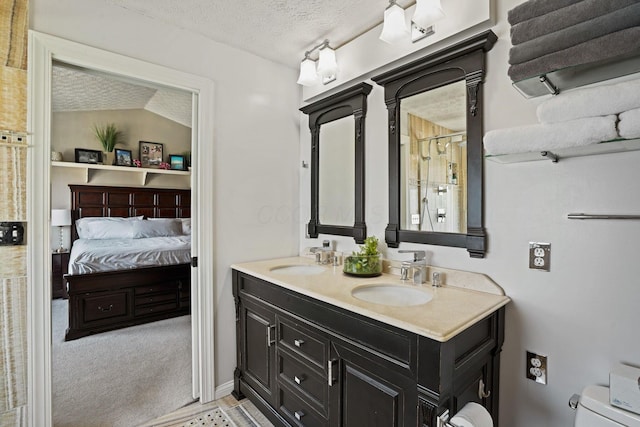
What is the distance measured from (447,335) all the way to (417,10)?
4.82 ft

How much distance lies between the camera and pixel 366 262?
70.4 inches

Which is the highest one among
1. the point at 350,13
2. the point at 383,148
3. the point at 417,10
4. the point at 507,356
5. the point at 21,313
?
the point at 350,13

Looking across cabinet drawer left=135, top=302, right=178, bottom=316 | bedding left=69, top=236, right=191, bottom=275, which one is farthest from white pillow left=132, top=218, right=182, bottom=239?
cabinet drawer left=135, top=302, right=178, bottom=316

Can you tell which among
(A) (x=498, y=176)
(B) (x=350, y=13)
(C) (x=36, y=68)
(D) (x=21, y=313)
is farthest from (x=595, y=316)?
(C) (x=36, y=68)

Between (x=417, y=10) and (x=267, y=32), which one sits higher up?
(x=267, y=32)

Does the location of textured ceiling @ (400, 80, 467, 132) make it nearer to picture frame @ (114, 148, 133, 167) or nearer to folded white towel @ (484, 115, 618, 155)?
folded white towel @ (484, 115, 618, 155)

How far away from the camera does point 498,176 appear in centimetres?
144

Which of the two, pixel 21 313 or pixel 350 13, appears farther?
pixel 350 13

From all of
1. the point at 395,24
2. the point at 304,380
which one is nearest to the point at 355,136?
the point at 395,24

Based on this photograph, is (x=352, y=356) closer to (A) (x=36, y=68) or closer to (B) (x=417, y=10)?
(B) (x=417, y=10)

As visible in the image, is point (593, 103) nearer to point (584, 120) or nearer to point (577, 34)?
point (584, 120)

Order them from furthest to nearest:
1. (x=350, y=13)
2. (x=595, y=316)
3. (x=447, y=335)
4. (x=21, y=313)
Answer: (x=350, y=13) → (x=21, y=313) → (x=595, y=316) → (x=447, y=335)

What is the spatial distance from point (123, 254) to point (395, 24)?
3477 millimetres

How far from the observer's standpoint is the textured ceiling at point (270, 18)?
1.75 metres
